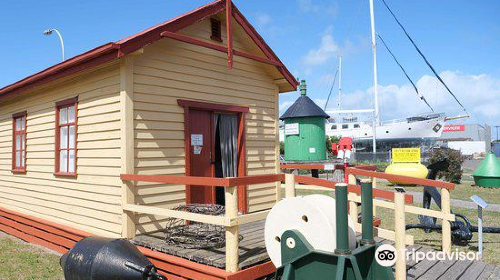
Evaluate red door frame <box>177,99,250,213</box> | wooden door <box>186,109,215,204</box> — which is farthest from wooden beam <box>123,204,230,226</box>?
wooden door <box>186,109,215,204</box>

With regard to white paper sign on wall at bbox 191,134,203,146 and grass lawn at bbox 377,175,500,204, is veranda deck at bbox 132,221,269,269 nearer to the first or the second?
white paper sign on wall at bbox 191,134,203,146

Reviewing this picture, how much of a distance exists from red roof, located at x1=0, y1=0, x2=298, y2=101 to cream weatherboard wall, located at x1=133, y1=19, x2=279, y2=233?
36cm

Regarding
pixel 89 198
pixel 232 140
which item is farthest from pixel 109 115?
pixel 232 140

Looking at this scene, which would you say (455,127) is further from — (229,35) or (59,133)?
(59,133)

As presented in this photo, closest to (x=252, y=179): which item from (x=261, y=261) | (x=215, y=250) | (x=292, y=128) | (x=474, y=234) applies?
(x=261, y=261)

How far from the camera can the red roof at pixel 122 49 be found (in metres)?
5.33

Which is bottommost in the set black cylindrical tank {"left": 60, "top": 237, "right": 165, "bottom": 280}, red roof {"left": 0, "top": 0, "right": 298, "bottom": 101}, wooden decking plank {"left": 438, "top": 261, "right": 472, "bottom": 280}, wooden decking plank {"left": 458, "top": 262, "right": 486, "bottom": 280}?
wooden decking plank {"left": 458, "top": 262, "right": 486, "bottom": 280}

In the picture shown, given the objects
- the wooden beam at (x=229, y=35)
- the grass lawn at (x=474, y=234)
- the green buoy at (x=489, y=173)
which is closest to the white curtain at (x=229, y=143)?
the wooden beam at (x=229, y=35)

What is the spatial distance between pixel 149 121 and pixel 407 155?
14.4m

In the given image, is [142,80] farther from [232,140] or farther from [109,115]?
[232,140]

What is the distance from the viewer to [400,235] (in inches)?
163

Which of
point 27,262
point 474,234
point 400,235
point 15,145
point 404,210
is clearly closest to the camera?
point 400,235

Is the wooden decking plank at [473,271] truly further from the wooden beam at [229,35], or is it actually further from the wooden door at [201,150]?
the wooden beam at [229,35]

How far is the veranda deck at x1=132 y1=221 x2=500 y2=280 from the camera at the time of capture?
450 cm
